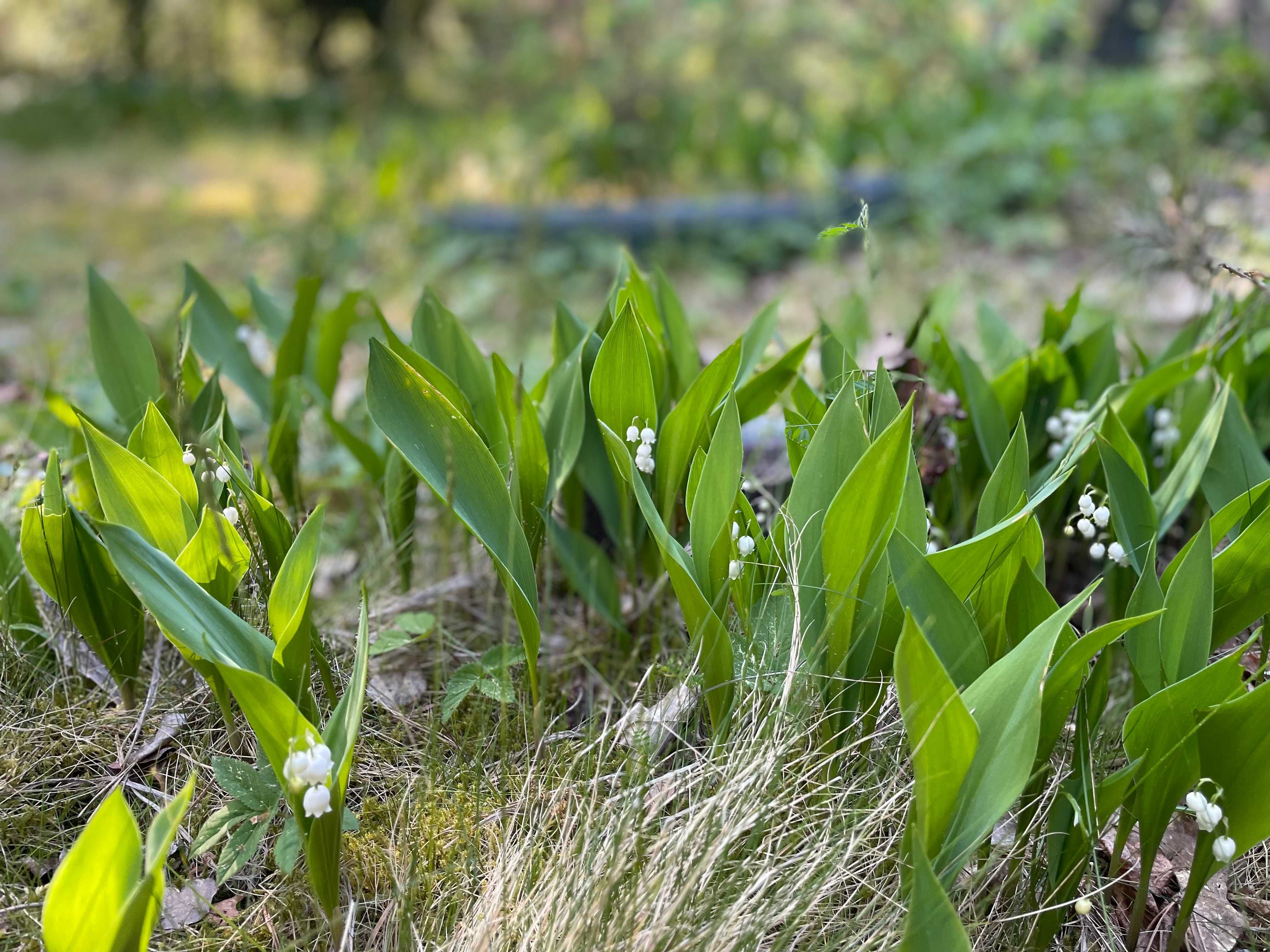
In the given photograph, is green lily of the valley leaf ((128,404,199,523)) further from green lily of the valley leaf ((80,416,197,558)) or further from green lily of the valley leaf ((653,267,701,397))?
green lily of the valley leaf ((653,267,701,397))

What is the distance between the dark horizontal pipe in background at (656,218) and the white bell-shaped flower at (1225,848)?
442 centimetres

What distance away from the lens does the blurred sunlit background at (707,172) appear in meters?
4.22

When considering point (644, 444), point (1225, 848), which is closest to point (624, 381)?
point (644, 444)

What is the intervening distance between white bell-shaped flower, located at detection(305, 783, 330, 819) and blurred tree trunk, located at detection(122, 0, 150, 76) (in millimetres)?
11818

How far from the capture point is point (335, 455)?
244 centimetres

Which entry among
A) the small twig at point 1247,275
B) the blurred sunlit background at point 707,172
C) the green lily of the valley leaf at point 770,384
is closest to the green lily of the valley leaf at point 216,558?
the green lily of the valley leaf at point 770,384

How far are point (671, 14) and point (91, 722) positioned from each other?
710 cm

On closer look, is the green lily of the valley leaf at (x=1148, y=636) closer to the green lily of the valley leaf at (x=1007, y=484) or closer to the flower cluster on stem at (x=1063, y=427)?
the green lily of the valley leaf at (x=1007, y=484)

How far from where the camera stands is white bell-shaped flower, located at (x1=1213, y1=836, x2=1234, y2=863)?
100cm

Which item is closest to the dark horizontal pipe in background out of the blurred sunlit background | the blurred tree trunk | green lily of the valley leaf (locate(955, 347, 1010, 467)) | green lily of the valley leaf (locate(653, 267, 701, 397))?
the blurred sunlit background

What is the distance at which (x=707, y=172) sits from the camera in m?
5.88

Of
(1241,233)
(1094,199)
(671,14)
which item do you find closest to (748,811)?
(1241,233)

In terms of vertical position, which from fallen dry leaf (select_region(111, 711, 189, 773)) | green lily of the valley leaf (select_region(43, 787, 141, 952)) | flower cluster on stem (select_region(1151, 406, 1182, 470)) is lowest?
flower cluster on stem (select_region(1151, 406, 1182, 470))

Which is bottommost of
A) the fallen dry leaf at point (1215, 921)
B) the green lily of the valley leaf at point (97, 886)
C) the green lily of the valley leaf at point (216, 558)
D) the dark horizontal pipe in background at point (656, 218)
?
the dark horizontal pipe in background at point (656, 218)
